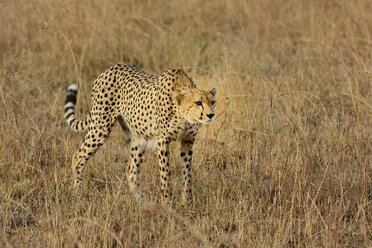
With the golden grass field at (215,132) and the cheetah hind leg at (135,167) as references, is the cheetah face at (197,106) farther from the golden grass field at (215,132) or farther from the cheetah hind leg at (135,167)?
the cheetah hind leg at (135,167)

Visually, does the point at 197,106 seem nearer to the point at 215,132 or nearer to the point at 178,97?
the point at 178,97

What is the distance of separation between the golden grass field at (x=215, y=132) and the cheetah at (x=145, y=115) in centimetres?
12

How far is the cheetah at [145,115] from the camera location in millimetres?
4602

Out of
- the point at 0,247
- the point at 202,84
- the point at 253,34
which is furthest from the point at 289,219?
the point at 253,34

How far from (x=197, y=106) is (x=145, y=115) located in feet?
1.75

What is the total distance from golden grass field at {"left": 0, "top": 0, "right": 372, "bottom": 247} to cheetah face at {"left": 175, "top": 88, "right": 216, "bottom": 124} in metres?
0.40

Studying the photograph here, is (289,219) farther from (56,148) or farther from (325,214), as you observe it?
(56,148)

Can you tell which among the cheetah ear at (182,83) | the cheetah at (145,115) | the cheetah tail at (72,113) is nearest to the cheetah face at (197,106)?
the cheetah at (145,115)

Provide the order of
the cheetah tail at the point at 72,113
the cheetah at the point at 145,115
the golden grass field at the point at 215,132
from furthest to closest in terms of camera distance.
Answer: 1. the cheetah tail at the point at 72,113
2. the cheetah at the point at 145,115
3. the golden grass field at the point at 215,132

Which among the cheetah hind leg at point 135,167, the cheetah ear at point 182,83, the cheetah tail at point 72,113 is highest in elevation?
the cheetah ear at point 182,83

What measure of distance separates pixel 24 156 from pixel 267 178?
143cm

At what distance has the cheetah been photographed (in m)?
4.60

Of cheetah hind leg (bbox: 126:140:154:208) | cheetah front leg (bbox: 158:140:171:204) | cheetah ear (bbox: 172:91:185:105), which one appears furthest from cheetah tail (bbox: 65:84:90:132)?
cheetah ear (bbox: 172:91:185:105)

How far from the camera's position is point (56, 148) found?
5.48m
